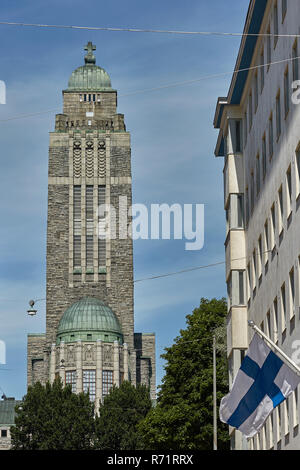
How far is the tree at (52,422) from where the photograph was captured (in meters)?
130

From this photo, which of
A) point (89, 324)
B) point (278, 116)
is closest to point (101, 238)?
point (89, 324)

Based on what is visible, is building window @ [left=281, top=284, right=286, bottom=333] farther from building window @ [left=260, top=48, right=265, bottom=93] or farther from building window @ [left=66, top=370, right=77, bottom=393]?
building window @ [left=66, top=370, right=77, bottom=393]

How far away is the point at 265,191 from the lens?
4622cm

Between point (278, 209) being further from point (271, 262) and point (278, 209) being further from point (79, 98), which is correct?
point (79, 98)

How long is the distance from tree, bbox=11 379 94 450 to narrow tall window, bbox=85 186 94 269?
113 feet

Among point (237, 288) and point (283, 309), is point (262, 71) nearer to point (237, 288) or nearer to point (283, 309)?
point (283, 309)

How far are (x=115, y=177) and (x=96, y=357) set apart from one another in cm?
2594

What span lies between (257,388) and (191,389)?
4688 centimetres

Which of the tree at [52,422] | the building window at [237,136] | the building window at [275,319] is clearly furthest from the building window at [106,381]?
the building window at [275,319]

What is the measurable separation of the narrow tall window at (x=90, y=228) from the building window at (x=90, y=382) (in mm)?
18290

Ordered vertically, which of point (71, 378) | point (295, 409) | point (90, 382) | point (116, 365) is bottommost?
point (295, 409)

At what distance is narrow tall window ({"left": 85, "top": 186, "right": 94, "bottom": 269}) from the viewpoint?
546 ft

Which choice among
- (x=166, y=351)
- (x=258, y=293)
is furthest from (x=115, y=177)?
(x=258, y=293)

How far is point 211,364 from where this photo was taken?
77812mm
